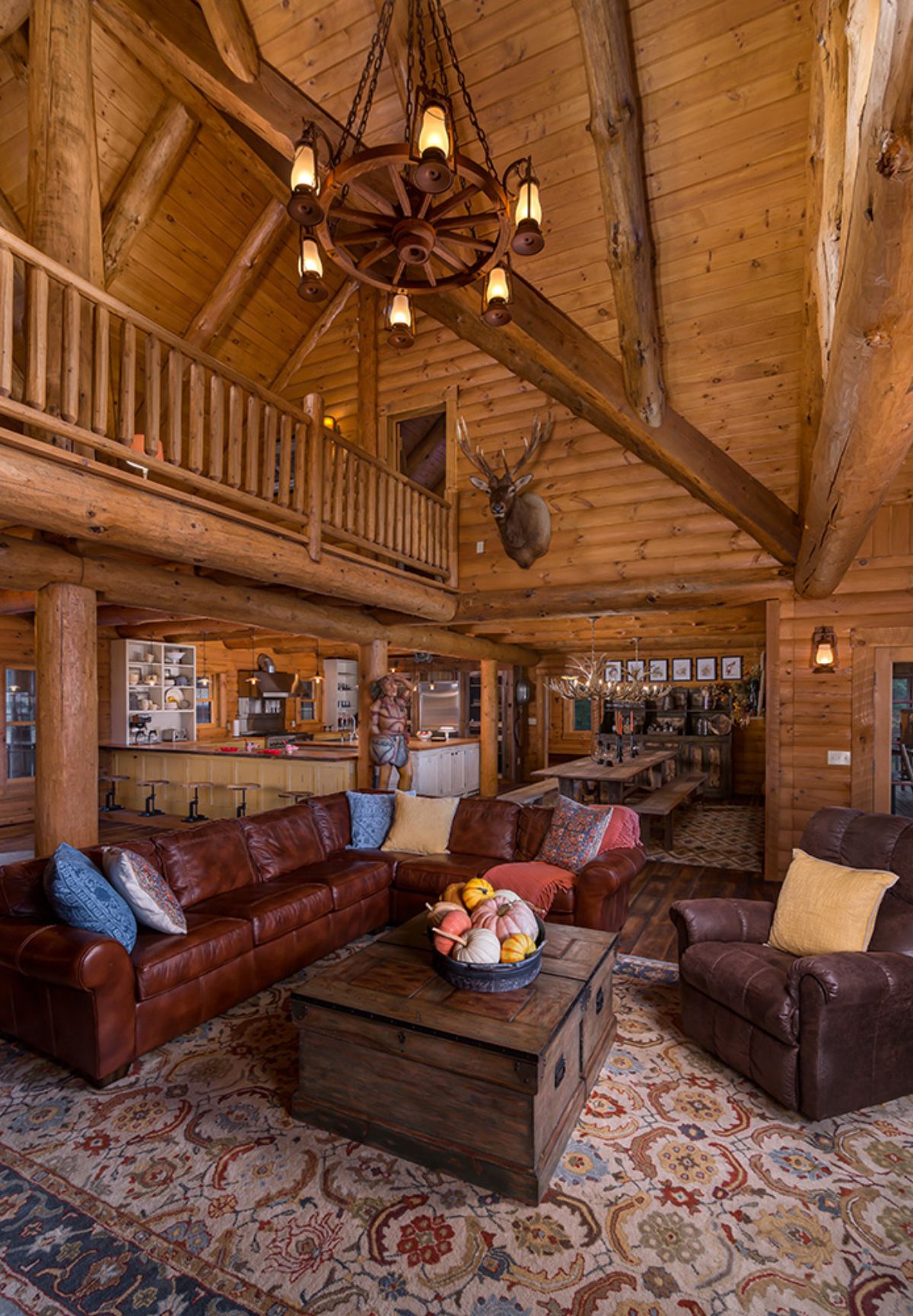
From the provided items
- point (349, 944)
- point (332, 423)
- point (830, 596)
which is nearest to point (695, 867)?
point (830, 596)

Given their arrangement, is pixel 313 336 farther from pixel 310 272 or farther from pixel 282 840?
pixel 282 840

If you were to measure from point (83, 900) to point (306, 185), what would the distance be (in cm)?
299

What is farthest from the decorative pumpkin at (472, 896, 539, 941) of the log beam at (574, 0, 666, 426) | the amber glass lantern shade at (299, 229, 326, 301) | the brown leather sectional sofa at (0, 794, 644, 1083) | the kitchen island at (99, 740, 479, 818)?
the kitchen island at (99, 740, 479, 818)

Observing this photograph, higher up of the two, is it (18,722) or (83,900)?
(18,722)

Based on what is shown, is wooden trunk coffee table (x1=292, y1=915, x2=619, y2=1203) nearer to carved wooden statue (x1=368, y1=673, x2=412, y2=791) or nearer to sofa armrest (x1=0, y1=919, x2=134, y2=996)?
sofa armrest (x1=0, y1=919, x2=134, y2=996)

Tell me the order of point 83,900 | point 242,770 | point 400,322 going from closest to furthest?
point 83,900, point 400,322, point 242,770

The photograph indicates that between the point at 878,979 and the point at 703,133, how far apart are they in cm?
388

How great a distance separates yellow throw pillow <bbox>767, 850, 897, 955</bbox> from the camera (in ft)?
9.30

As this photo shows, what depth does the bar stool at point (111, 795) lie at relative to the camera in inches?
360

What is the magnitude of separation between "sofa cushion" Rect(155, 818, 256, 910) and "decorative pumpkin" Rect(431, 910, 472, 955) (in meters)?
1.88

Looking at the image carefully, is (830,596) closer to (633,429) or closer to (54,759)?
(633,429)

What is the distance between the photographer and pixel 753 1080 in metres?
2.78

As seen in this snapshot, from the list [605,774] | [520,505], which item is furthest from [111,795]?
[520,505]

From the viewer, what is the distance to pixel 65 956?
2.59 metres
